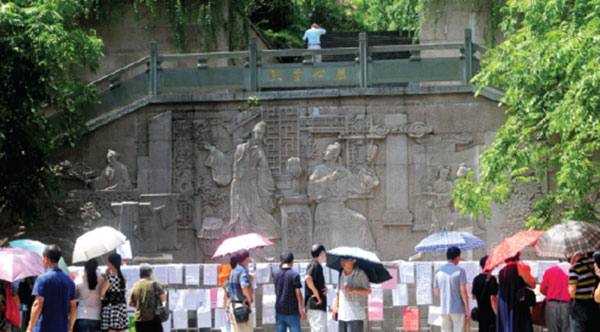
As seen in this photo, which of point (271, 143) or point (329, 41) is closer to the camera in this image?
point (271, 143)

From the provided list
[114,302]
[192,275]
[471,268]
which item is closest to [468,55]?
[471,268]

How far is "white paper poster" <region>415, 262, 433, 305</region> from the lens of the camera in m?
14.6

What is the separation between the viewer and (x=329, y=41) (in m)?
27.0

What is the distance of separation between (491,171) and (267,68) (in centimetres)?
560

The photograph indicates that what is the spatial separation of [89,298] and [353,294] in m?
3.35

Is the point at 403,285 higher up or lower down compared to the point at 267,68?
lower down

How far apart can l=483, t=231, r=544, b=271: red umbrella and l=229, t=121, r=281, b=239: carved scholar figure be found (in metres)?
8.23

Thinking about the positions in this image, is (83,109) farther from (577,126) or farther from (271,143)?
(577,126)

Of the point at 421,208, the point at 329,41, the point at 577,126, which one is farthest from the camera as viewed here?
the point at 329,41

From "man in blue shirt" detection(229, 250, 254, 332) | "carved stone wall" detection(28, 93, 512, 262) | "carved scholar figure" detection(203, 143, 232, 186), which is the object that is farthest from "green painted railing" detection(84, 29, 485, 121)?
"man in blue shirt" detection(229, 250, 254, 332)

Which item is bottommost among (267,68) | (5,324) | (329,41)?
(5,324)

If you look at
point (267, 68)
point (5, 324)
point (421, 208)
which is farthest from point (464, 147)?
point (5, 324)

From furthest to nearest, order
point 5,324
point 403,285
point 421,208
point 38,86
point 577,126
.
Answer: point 421,208 → point 38,86 → point 577,126 → point 403,285 → point 5,324

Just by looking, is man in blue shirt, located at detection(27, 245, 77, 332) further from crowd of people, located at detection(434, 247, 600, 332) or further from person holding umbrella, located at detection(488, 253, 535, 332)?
person holding umbrella, located at detection(488, 253, 535, 332)
